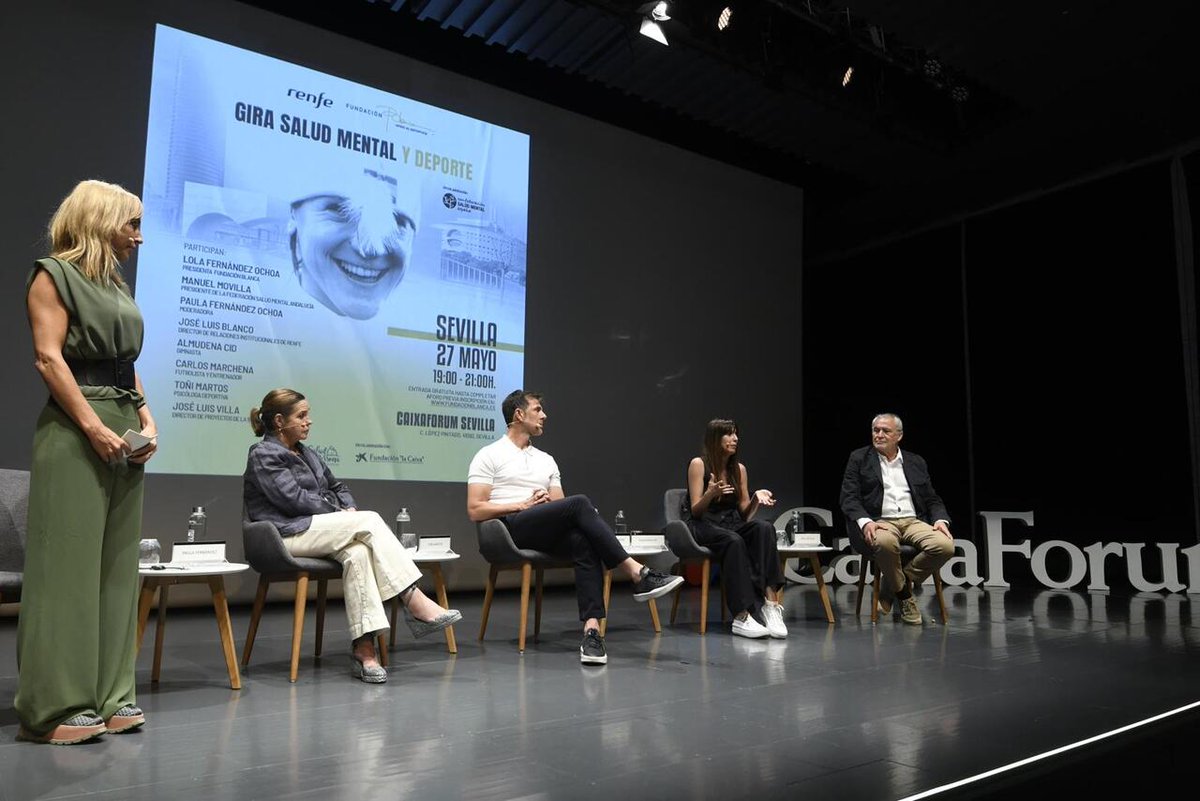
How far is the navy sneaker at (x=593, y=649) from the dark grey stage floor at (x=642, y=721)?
6 centimetres

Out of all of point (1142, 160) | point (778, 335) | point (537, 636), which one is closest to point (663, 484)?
point (778, 335)

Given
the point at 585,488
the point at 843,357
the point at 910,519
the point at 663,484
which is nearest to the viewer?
the point at 910,519

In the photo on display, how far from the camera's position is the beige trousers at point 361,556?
282 centimetres

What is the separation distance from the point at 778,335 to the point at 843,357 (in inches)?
68.8

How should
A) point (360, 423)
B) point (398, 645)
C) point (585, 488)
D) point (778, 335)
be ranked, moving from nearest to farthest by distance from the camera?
1. point (398, 645)
2. point (360, 423)
3. point (585, 488)
4. point (778, 335)

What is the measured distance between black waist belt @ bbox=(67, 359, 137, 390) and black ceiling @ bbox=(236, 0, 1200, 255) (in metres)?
3.55

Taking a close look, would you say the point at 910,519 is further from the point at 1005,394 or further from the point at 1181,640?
the point at 1005,394

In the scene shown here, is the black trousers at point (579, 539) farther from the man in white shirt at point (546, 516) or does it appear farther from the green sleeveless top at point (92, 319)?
the green sleeveless top at point (92, 319)

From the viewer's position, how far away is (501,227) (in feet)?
17.8

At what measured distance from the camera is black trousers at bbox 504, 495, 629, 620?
129 inches

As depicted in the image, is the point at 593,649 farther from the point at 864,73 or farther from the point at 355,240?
the point at 864,73

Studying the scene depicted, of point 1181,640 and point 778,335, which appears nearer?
point 1181,640

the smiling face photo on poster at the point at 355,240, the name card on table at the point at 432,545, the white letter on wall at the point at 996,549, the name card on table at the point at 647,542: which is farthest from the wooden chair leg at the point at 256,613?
the white letter on wall at the point at 996,549

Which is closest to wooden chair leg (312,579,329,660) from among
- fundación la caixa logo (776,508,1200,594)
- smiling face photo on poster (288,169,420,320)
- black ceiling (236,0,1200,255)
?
smiling face photo on poster (288,169,420,320)
